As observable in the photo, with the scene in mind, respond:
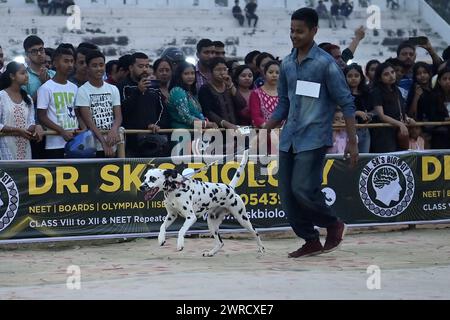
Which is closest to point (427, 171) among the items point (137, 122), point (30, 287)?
point (137, 122)

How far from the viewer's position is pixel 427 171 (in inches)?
541

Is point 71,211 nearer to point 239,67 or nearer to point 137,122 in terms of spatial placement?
point 137,122

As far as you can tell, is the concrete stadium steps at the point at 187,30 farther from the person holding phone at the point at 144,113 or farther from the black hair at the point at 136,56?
the person holding phone at the point at 144,113

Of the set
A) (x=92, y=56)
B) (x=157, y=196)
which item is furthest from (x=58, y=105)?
(x=157, y=196)

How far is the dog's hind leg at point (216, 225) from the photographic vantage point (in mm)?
11164

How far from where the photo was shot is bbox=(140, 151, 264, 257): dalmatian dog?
10938 mm

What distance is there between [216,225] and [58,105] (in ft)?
8.17

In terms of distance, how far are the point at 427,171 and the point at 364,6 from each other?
749 inches

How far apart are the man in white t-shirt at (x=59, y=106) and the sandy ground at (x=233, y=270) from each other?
1209mm

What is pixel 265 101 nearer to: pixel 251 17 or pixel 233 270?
pixel 233 270

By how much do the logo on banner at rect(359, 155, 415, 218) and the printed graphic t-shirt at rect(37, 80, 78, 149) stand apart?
150 inches

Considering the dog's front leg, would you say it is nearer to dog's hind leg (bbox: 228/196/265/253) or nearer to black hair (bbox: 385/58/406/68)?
dog's hind leg (bbox: 228/196/265/253)
